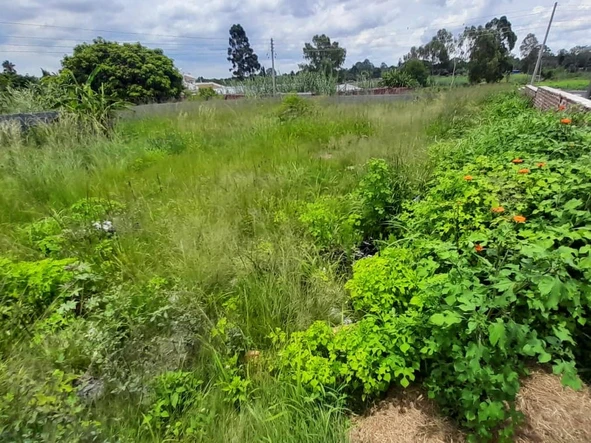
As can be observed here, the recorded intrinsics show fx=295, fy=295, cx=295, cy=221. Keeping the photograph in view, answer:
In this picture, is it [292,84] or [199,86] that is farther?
[199,86]

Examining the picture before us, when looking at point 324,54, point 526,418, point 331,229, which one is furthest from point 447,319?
point 324,54

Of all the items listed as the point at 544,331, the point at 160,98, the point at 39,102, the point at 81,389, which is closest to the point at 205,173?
the point at 81,389

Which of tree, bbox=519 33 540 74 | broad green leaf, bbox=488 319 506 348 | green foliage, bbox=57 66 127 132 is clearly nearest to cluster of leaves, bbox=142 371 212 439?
broad green leaf, bbox=488 319 506 348

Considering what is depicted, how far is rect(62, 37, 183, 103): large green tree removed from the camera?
2030 centimetres

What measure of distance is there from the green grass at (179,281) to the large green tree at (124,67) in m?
19.1

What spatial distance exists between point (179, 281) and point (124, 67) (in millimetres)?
24195

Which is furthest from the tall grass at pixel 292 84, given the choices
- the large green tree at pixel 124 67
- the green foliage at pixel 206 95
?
the large green tree at pixel 124 67

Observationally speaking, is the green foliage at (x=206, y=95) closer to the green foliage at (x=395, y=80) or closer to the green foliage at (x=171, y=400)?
the green foliage at (x=395, y=80)

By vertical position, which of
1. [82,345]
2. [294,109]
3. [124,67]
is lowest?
[82,345]

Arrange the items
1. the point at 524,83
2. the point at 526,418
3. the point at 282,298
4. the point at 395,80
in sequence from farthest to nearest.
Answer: the point at 395,80 < the point at 524,83 < the point at 282,298 < the point at 526,418

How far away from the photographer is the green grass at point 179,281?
1249 millimetres

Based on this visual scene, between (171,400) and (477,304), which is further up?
(477,304)

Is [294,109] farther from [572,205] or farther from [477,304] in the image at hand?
[477,304]

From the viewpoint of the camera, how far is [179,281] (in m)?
1.88
